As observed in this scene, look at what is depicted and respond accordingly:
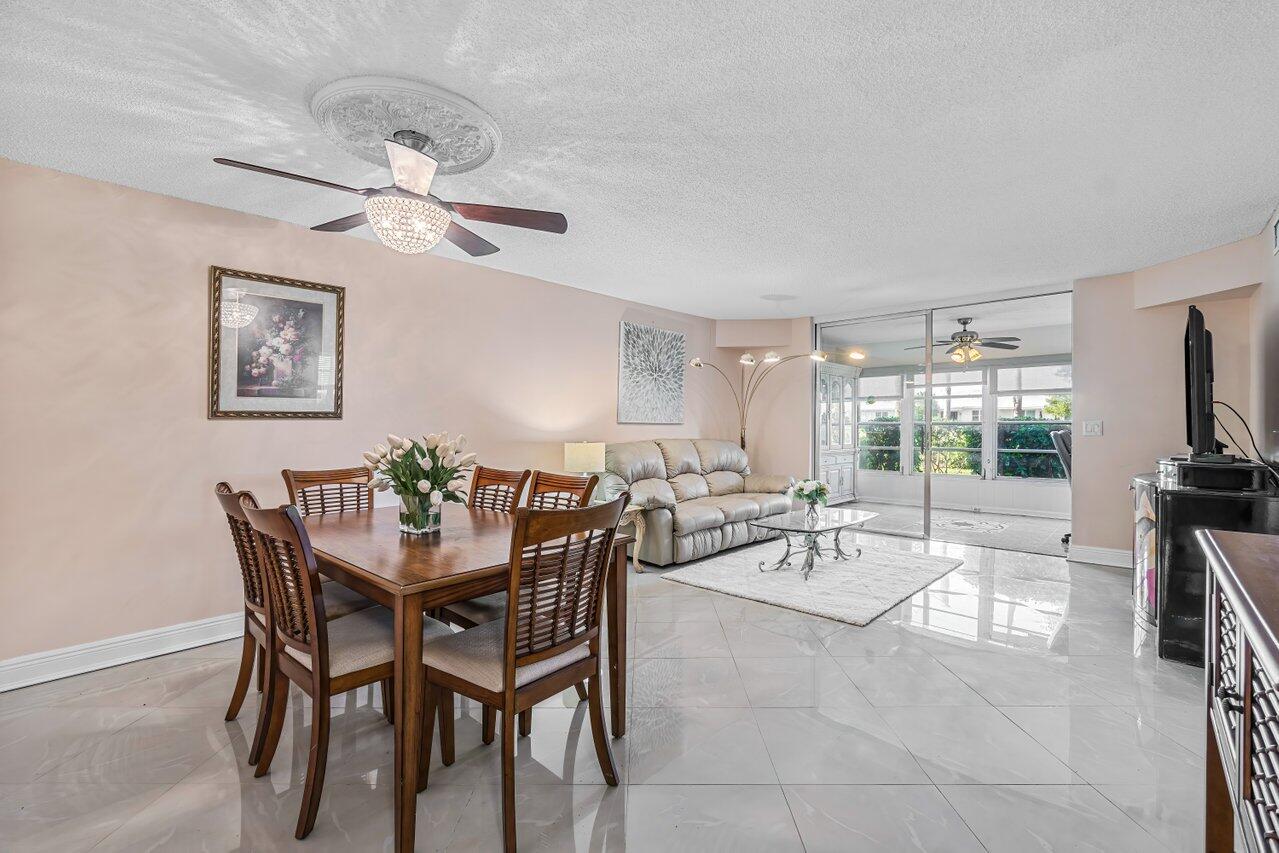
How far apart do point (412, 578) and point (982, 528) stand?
683cm

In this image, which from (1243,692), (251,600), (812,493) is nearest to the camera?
(1243,692)

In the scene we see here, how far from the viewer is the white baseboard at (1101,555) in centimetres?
466

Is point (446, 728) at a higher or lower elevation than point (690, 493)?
lower

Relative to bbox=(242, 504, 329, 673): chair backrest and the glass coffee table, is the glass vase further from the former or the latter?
the glass coffee table

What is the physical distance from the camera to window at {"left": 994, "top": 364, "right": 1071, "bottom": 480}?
7.25 m

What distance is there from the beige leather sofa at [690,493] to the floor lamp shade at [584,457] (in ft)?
0.92

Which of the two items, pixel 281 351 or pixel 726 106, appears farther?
pixel 281 351

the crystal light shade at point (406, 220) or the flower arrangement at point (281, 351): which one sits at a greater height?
the crystal light shade at point (406, 220)

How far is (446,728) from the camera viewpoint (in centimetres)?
197

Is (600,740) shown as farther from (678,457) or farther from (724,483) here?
(724,483)

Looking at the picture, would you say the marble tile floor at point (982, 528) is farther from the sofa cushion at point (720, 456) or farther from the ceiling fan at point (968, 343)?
the ceiling fan at point (968, 343)

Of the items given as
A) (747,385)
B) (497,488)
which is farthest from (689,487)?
(497,488)

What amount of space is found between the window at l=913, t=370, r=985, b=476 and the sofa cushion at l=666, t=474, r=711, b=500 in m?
4.13

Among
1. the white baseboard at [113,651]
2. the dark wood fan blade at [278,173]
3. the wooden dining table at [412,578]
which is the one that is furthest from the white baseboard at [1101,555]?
the white baseboard at [113,651]
